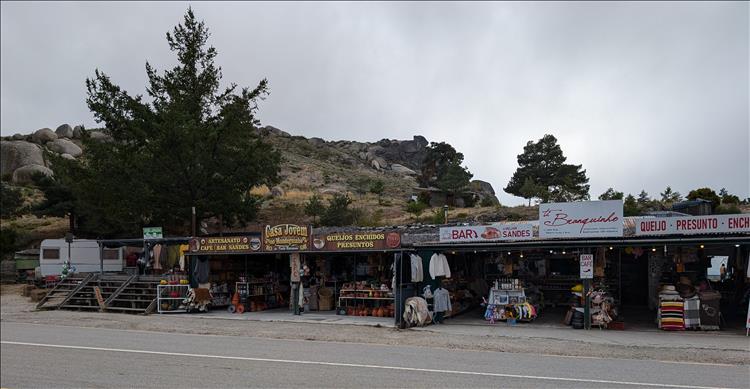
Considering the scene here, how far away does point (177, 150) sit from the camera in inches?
1275

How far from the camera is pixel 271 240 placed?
866 inches

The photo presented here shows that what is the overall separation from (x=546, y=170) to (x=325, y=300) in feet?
159

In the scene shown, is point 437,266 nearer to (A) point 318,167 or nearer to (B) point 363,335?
(B) point 363,335

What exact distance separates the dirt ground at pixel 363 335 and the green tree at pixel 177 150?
10.1 meters

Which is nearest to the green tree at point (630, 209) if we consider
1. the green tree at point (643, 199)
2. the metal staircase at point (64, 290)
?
the green tree at point (643, 199)

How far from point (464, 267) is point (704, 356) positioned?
1119 centimetres

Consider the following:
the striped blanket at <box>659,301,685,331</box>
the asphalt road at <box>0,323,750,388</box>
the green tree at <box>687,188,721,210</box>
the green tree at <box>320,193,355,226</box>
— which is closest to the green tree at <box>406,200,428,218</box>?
the green tree at <box>320,193,355,226</box>

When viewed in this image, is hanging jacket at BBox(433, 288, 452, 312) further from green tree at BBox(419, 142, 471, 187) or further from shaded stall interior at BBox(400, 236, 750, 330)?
green tree at BBox(419, 142, 471, 187)

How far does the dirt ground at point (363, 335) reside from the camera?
12.9 m

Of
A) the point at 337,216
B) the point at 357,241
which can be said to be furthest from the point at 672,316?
the point at 337,216

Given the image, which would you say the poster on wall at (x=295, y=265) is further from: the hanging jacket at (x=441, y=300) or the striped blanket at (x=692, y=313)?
the striped blanket at (x=692, y=313)

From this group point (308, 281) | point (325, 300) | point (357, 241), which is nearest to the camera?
point (357, 241)

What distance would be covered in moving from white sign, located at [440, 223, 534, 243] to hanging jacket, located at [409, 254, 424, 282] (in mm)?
1037

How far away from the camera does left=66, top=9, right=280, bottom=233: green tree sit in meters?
32.5
